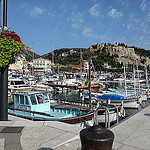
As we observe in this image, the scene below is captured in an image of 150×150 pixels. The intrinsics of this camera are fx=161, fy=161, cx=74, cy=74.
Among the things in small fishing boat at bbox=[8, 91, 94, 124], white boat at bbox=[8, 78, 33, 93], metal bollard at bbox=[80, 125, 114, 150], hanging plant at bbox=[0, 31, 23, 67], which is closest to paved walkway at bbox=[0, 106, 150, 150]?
metal bollard at bbox=[80, 125, 114, 150]

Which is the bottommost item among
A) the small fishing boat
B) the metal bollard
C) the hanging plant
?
the small fishing boat

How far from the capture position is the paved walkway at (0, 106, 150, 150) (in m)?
4.66

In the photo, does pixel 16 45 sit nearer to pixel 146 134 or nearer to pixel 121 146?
pixel 121 146

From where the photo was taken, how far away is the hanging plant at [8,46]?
231 inches

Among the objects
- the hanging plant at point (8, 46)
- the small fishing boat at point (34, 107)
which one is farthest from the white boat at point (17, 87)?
the hanging plant at point (8, 46)

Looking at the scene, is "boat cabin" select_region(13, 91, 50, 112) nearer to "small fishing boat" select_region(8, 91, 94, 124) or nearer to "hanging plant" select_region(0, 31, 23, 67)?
"small fishing boat" select_region(8, 91, 94, 124)

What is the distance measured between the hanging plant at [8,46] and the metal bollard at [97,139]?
4.41 metres

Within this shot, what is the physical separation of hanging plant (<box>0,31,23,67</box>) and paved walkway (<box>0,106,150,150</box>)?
246cm

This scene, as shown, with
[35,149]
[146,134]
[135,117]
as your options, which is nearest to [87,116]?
[135,117]

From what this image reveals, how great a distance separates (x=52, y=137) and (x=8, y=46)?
359 cm

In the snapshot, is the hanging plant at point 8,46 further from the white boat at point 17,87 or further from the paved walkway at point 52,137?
the white boat at point 17,87

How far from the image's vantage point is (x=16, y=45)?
19.9 ft

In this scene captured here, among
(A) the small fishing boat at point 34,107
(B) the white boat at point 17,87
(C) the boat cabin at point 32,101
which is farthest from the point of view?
(B) the white boat at point 17,87

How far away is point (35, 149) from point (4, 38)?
156 inches
